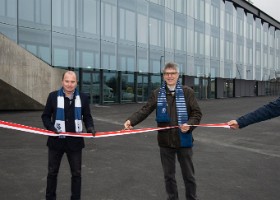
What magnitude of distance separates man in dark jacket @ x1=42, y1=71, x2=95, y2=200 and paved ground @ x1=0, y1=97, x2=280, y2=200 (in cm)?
74

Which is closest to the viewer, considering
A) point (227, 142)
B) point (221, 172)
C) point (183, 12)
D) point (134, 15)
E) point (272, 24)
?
point (221, 172)

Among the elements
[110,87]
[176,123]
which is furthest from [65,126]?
[110,87]

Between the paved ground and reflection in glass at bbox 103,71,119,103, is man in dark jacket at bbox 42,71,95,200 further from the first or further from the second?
reflection in glass at bbox 103,71,119,103

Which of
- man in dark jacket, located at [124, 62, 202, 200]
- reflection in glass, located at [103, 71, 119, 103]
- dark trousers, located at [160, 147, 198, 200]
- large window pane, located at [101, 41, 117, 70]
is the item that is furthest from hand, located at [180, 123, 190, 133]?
reflection in glass, located at [103, 71, 119, 103]

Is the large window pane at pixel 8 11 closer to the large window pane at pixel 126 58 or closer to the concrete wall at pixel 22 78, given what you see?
the concrete wall at pixel 22 78

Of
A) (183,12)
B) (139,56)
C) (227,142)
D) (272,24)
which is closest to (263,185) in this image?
(227,142)

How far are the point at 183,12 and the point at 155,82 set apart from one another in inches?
361

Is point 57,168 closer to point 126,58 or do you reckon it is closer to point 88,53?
point 88,53

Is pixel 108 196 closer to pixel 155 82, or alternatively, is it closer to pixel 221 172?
pixel 221 172

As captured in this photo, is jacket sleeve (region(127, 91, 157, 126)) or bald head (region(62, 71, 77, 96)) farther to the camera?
jacket sleeve (region(127, 91, 157, 126))

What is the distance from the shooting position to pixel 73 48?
23.6 m

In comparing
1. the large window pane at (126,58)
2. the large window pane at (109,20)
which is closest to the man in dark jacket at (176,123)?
the large window pane at (109,20)

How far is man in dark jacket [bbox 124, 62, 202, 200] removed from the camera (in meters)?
4.15

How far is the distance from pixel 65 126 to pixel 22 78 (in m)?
13.1
